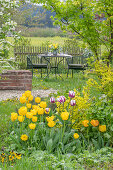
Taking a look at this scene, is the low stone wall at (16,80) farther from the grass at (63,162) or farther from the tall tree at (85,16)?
the grass at (63,162)

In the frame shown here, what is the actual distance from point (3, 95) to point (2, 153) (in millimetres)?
3677

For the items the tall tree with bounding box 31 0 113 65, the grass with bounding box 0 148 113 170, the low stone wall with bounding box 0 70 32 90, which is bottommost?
the grass with bounding box 0 148 113 170

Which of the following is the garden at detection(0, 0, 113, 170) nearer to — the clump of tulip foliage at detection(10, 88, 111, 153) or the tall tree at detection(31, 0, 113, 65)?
the clump of tulip foliage at detection(10, 88, 111, 153)

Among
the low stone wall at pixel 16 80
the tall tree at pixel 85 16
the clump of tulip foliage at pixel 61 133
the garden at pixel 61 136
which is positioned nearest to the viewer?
the garden at pixel 61 136

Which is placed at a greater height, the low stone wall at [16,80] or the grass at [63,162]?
the low stone wall at [16,80]

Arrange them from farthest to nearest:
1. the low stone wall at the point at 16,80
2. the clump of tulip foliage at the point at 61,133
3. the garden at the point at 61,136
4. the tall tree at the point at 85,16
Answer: the low stone wall at the point at 16,80 → the tall tree at the point at 85,16 → the clump of tulip foliage at the point at 61,133 → the garden at the point at 61,136

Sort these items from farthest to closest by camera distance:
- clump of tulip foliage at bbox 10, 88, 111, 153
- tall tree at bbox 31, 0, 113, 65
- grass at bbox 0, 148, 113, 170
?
tall tree at bbox 31, 0, 113, 65
clump of tulip foliage at bbox 10, 88, 111, 153
grass at bbox 0, 148, 113, 170

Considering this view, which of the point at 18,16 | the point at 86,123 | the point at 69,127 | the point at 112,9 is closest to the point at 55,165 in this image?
the point at 86,123

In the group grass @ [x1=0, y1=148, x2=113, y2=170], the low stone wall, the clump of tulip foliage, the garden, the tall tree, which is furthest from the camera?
the low stone wall

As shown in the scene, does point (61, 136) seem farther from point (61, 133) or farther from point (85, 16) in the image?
point (85, 16)

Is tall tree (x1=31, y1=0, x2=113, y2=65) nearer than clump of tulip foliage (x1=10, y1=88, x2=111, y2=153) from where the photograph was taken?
No

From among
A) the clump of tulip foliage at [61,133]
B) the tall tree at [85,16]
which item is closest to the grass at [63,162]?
the clump of tulip foliage at [61,133]

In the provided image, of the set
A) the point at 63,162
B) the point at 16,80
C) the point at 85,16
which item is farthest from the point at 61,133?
the point at 16,80

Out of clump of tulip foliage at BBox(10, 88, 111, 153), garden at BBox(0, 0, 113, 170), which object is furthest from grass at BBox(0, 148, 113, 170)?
clump of tulip foliage at BBox(10, 88, 111, 153)
